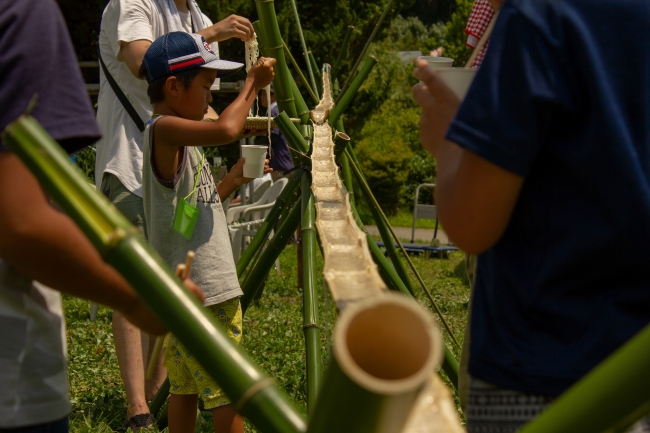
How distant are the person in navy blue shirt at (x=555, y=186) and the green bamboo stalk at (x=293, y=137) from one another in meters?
1.96

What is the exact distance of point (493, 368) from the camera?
1.20 m

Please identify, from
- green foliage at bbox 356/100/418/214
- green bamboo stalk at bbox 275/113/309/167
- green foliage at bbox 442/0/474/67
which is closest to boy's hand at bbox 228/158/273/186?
green bamboo stalk at bbox 275/113/309/167

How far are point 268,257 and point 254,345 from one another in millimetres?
1357

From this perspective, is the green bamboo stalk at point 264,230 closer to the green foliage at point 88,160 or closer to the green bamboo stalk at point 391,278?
the green bamboo stalk at point 391,278

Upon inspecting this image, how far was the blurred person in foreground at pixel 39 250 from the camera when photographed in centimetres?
106

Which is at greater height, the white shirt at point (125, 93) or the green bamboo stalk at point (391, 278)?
the white shirt at point (125, 93)

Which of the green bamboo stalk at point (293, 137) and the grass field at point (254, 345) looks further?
the grass field at point (254, 345)

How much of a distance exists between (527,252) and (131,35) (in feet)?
7.21

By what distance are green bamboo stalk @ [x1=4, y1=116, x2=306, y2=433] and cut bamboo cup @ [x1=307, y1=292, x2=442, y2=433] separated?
0.10 m

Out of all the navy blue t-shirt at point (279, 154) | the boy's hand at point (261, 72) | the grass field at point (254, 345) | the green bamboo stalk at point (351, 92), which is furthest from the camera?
the navy blue t-shirt at point (279, 154)

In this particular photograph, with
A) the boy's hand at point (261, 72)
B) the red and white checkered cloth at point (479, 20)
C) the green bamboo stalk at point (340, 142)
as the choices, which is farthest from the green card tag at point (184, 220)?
the red and white checkered cloth at point (479, 20)

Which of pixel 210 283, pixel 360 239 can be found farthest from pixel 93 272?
pixel 210 283

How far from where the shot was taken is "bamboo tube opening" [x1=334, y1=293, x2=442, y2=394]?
689 millimetres

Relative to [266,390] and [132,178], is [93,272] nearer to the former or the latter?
[266,390]
